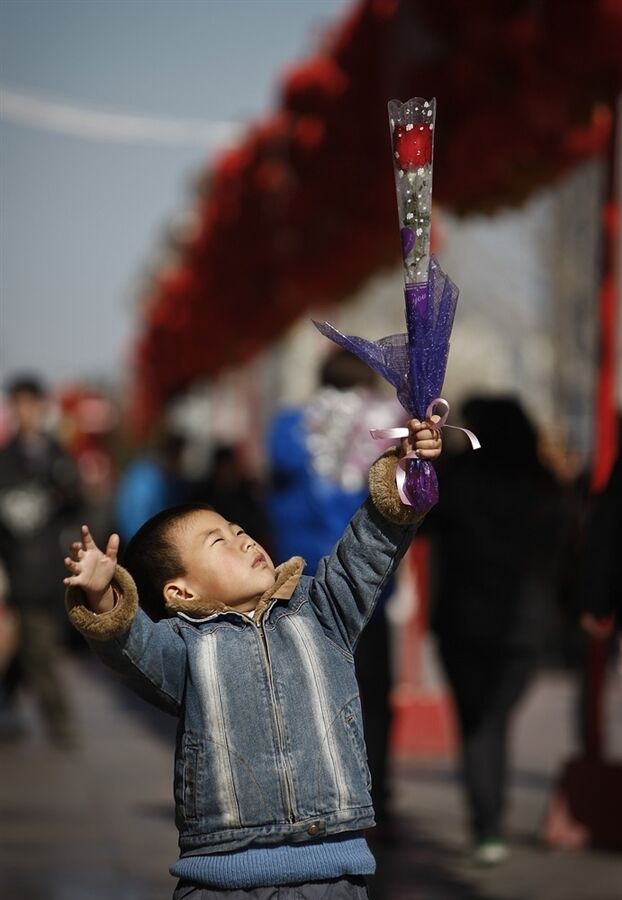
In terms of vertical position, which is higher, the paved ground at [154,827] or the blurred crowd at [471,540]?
the blurred crowd at [471,540]

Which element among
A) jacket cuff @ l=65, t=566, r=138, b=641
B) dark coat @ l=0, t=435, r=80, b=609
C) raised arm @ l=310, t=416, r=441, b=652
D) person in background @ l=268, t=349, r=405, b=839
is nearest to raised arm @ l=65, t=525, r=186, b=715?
jacket cuff @ l=65, t=566, r=138, b=641

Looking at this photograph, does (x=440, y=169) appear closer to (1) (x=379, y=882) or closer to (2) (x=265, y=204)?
(1) (x=379, y=882)

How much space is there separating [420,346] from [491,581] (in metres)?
3.43

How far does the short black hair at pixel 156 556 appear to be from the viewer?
3311 millimetres

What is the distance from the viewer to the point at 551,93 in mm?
7180

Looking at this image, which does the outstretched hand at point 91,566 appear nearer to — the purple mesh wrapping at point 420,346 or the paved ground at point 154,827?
the purple mesh wrapping at point 420,346

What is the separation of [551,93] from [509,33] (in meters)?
0.32

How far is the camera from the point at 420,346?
121 inches

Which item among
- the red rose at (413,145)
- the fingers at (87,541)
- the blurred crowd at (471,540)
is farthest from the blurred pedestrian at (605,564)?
the fingers at (87,541)

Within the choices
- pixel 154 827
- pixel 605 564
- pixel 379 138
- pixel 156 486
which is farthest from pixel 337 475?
pixel 156 486

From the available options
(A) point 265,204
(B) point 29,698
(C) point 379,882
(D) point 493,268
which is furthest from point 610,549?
(D) point 493,268

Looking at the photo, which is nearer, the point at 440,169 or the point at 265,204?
the point at 440,169

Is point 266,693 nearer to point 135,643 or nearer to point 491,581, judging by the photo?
point 135,643

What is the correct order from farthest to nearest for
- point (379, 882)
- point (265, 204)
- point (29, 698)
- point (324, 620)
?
point (265, 204) → point (29, 698) → point (379, 882) → point (324, 620)
